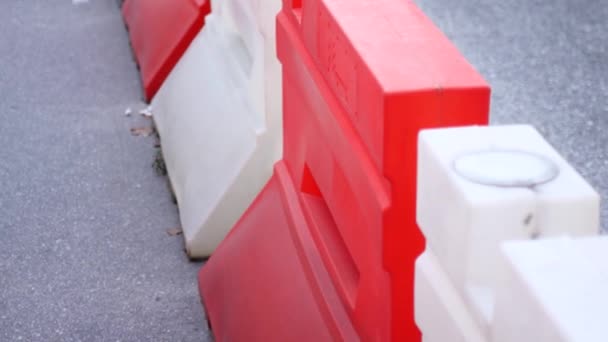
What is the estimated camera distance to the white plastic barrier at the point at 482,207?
5.85 feet

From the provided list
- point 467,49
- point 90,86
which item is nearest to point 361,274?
point 467,49

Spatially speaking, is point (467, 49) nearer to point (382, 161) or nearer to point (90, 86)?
point (90, 86)

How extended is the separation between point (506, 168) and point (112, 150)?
411cm

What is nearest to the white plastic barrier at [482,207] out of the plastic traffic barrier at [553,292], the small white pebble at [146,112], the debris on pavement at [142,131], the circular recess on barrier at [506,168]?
the circular recess on barrier at [506,168]

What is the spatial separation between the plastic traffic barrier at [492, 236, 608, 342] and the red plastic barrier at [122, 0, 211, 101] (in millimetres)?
4141

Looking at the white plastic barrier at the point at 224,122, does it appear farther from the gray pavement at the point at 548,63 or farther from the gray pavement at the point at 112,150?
the gray pavement at the point at 548,63

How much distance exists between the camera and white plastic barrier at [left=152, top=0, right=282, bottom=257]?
4.00 metres

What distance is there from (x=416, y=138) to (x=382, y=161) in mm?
93

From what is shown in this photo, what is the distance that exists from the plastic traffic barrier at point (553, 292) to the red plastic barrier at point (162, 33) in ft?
13.6

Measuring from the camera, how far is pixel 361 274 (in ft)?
8.73

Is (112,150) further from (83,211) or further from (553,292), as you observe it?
(553,292)

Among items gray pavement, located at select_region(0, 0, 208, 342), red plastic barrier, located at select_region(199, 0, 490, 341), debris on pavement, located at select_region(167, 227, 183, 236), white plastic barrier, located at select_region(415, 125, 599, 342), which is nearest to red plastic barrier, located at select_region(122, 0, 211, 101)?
gray pavement, located at select_region(0, 0, 208, 342)

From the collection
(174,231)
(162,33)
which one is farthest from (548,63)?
(174,231)

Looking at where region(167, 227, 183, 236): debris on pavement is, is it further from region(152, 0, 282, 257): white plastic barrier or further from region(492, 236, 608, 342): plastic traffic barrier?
region(492, 236, 608, 342): plastic traffic barrier
